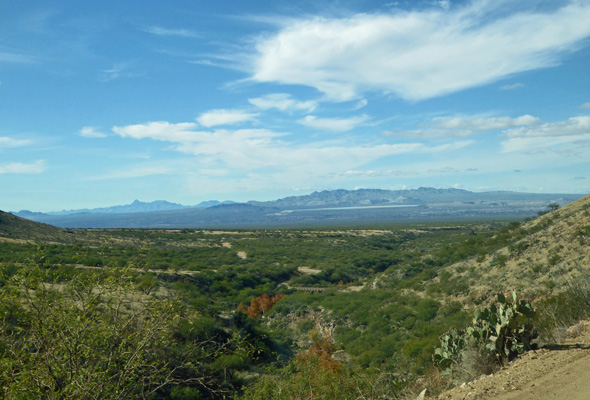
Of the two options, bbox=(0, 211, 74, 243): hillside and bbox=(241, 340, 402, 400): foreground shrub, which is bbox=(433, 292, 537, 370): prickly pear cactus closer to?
bbox=(241, 340, 402, 400): foreground shrub

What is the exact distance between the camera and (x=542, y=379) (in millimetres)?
8086

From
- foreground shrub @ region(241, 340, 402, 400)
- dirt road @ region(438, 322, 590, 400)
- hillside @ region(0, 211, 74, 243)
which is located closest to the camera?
dirt road @ region(438, 322, 590, 400)

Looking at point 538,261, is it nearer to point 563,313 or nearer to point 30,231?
point 563,313

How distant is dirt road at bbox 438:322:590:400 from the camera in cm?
746

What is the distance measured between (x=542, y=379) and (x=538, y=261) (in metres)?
21.1

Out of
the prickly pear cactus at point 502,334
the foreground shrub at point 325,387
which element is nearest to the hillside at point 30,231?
the foreground shrub at point 325,387

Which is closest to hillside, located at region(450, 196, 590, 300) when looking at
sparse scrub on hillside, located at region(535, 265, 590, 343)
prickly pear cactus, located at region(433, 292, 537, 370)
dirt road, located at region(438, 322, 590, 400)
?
sparse scrub on hillside, located at region(535, 265, 590, 343)

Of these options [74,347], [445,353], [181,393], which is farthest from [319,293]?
[74,347]

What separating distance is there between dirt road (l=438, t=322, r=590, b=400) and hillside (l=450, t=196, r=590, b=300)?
38.4 ft

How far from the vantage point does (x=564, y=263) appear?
74.2ft

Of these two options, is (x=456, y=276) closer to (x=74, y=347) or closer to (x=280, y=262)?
(x=74, y=347)

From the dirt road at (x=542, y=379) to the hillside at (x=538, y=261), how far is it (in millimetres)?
11696

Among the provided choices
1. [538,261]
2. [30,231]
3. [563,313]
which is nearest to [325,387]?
[563,313]

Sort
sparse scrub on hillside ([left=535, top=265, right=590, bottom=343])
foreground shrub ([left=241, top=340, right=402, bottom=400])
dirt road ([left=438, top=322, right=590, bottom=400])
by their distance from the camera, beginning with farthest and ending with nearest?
1. sparse scrub on hillside ([left=535, top=265, right=590, bottom=343])
2. foreground shrub ([left=241, top=340, right=402, bottom=400])
3. dirt road ([left=438, top=322, right=590, bottom=400])
